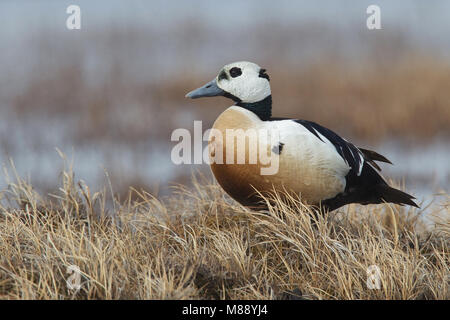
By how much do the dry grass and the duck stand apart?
131 millimetres

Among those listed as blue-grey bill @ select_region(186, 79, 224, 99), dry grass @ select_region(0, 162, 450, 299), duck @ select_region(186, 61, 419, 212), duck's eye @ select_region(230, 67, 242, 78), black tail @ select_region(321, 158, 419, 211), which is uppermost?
duck's eye @ select_region(230, 67, 242, 78)

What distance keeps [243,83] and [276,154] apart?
433 mm

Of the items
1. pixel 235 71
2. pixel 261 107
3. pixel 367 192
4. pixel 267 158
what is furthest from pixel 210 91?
pixel 367 192

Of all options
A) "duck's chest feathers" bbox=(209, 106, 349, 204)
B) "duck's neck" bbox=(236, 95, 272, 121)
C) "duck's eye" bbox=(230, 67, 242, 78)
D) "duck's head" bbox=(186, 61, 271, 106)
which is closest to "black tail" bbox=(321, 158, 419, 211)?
"duck's chest feathers" bbox=(209, 106, 349, 204)

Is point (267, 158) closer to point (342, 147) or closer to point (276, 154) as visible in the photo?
point (276, 154)

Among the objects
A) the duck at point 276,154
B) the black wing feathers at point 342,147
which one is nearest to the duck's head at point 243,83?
the duck at point 276,154

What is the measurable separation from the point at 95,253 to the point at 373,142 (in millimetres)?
3650

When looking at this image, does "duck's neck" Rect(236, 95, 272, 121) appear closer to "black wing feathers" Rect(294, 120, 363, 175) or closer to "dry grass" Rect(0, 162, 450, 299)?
"black wing feathers" Rect(294, 120, 363, 175)

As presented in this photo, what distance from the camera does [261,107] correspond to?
142 inches

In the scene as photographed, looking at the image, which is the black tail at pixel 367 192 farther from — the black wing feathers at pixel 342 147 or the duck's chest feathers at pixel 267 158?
the duck's chest feathers at pixel 267 158

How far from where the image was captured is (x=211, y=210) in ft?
12.9

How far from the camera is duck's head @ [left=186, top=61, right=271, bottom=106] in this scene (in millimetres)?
3582

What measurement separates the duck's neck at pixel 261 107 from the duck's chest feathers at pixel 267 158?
5 centimetres
